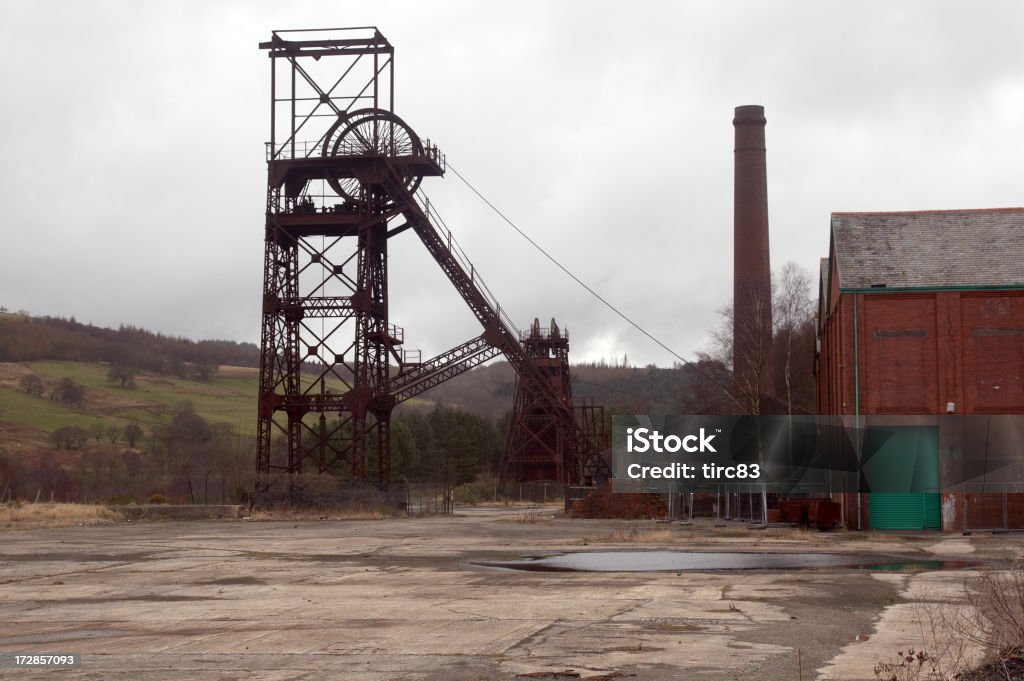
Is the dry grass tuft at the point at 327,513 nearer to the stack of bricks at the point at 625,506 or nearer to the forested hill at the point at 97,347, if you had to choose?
the stack of bricks at the point at 625,506

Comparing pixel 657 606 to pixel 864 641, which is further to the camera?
pixel 657 606

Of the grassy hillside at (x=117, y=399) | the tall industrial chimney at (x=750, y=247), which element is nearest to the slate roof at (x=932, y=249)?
the tall industrial chimney at (x=750, y=247)

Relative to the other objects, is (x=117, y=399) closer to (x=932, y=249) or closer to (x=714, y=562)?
(x=932, y=249)

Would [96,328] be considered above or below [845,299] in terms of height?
above

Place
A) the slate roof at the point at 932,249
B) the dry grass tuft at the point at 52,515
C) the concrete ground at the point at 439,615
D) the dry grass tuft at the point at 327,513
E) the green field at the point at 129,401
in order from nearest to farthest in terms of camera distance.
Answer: the concrete ground at the point at 439,615
the slate roof at the point at 932,249
the dry grass tuft at the point at 52,515
the dry grass tuft at the point at 327,513
the green field at the point at 129,401

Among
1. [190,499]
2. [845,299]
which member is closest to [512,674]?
[845,299]

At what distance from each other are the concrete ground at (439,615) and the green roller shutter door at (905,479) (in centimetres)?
798

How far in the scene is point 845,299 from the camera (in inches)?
1287

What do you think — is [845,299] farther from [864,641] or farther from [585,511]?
[864,641]

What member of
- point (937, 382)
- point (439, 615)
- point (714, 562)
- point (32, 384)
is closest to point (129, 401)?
point (32, 384)

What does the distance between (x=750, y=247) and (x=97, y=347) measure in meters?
83.8

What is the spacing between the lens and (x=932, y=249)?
108 ft

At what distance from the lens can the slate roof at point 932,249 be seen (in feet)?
104

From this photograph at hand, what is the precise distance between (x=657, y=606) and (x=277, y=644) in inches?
180
